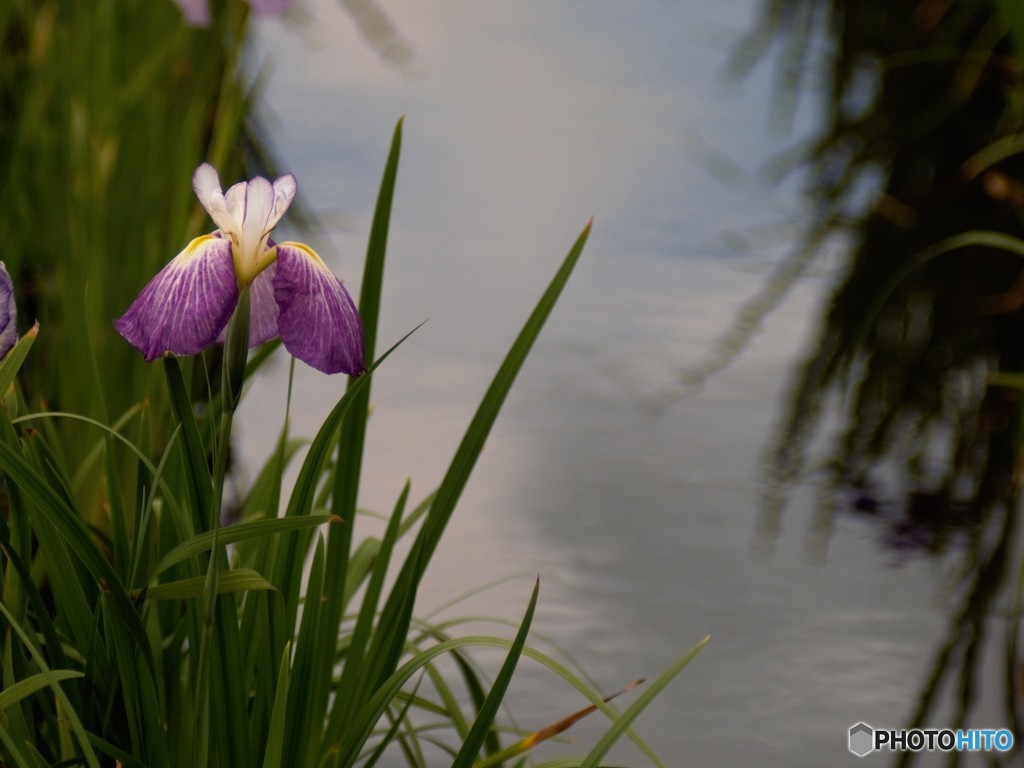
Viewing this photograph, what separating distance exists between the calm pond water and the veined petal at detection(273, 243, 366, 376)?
80 cm

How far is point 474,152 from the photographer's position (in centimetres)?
297

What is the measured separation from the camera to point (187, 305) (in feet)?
2.17

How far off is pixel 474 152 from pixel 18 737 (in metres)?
2.25

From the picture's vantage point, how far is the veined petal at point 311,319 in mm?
681

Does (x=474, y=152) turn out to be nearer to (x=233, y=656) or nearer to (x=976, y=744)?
(x=976, y=744)

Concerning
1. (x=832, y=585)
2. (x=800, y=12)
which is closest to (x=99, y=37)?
(x=832, y=585)

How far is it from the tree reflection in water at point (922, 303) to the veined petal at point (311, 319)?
90 centimetres

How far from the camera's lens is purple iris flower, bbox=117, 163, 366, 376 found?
0.66m

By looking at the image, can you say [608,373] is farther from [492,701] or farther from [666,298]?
[492,701]

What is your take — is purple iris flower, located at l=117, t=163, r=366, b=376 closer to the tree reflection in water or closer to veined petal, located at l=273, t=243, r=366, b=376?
veined petal, located at l=273, t=243, r=366, b=376

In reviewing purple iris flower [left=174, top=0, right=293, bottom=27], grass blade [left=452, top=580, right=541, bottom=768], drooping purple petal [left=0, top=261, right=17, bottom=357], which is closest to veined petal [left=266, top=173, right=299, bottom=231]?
drooping purple petal [left=0, top=261, right=17, bottom=357]

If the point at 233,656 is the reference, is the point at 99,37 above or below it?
above

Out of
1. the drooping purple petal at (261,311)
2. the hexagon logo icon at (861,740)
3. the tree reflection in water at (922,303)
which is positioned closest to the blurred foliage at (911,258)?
the tree reflection in water at (922,303)

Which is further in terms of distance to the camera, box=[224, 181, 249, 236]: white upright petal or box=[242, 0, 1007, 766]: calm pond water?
box=[242, 0, 1007, 766]: calm pond water
